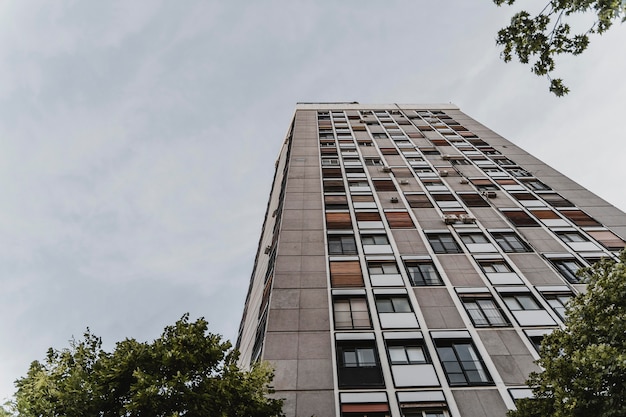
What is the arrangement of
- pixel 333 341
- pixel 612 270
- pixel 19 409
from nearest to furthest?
pixel 19 409
pixel 612 270
pixel 333 341

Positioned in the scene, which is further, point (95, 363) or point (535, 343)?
point (535, 343)

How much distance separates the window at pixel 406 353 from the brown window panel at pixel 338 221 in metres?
7.42

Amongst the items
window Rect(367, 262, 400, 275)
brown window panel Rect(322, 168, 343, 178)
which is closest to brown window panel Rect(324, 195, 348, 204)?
brown window panel Rect(322, 168, 343, 178)

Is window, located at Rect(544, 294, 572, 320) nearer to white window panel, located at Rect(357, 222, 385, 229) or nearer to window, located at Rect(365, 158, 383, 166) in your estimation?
white window panel, located at Rect(357, 222, 385, 229)

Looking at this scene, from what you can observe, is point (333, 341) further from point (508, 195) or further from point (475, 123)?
point (475, 123)

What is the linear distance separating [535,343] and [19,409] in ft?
47.4

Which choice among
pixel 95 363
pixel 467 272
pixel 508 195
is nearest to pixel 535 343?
pixel 467 272

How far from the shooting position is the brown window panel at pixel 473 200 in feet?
68.1

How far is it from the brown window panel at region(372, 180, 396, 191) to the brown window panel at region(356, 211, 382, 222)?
310 cm

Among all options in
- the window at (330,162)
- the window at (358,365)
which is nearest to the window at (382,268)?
the window at (358,365)

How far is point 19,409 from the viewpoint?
6.71 metres

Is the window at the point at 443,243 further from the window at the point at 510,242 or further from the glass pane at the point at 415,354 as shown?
the glass pane at the point at 415,354

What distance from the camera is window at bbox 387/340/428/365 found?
11.6 meters

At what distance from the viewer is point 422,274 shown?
50.2ft
